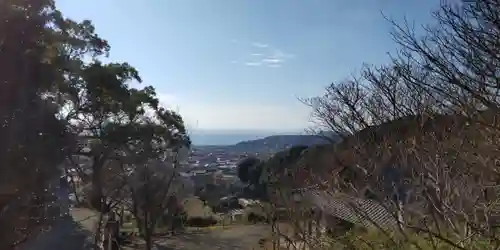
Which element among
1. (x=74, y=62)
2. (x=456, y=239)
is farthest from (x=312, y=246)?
(x=74, y=62)

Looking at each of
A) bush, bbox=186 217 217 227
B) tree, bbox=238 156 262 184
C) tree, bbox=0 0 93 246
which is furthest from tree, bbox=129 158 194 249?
tree, bbox=238 156 262 184

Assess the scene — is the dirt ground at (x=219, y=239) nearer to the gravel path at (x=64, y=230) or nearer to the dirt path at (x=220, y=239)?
the dirt path at (x=220, y=239)

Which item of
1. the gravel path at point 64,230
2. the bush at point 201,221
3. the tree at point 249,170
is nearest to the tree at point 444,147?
the gravel path at point 64,230

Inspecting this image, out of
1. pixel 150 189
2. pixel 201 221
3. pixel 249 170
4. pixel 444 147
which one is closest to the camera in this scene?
pixel 444 147

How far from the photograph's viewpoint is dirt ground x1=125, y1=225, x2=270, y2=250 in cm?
1145

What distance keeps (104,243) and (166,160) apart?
3.94 metres

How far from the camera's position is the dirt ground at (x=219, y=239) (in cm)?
1145

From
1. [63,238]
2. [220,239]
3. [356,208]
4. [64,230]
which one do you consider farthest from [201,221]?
[356,208]

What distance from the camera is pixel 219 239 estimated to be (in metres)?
12.4

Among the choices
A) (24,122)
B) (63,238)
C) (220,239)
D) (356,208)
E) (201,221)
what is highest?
(24,122)

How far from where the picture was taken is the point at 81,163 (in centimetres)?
1047

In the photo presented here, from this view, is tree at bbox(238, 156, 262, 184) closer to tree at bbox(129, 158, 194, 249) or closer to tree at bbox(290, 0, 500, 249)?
tree at bbox(129, 158, 194, 249)

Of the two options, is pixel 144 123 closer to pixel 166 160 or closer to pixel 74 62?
pixel 166 160

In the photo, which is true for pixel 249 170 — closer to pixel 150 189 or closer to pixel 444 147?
pixel 150 189
